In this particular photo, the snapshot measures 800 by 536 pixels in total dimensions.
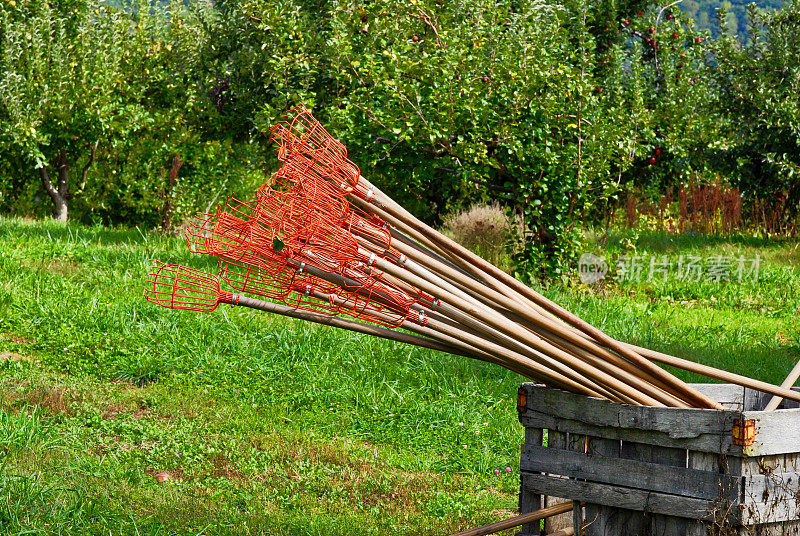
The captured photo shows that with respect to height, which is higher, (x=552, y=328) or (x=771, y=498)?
(x=552, y=328)

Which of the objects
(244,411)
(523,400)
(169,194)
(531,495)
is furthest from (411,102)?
(531,495)

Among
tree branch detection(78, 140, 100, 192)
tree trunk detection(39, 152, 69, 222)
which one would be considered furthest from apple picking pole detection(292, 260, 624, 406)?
tree trunk detection(39, 152, 69, 222)

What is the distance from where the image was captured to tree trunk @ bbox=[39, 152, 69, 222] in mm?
11289

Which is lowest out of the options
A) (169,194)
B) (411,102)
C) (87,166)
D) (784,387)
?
(784,387)

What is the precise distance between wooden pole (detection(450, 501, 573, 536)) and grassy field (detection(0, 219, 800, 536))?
0.70 m

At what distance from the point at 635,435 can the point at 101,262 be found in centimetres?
592

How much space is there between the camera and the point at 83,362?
522cm

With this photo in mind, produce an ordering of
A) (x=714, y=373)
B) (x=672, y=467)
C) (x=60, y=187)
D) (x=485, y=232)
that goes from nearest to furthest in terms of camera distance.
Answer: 1. (x=672, y=467)
2. (x=714, y=373)
3. (x=485, y=232)
4. (x=60, y=187)

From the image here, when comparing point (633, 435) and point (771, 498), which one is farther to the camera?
point (633, 435)

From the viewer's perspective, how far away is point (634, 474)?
8.00 ft

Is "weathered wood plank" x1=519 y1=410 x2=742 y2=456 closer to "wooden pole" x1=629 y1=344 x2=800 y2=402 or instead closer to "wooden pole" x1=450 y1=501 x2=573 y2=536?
"wooden pole" x1=629 y1=344 x2=800 y2=402

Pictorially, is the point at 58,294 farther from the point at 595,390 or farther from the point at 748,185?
the point at 748,185

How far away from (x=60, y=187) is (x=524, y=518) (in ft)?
34.0

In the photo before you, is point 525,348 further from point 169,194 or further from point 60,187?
point 60,187
